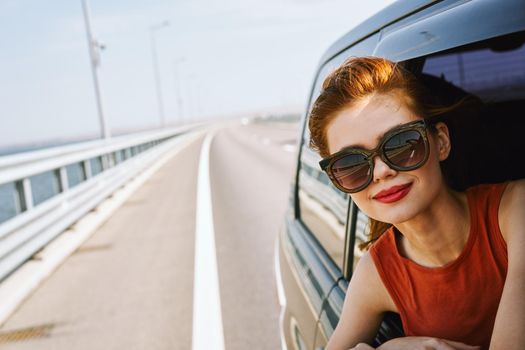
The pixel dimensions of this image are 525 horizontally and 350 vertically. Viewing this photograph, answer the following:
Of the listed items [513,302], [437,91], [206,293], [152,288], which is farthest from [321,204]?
[152,288]

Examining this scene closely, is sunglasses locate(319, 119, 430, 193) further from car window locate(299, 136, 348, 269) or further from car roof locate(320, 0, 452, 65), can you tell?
car window locate(299, 136, 348, 269)

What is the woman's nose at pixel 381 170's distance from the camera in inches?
55.0

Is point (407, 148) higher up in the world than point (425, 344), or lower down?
higher up

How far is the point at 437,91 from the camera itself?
6.17 ft

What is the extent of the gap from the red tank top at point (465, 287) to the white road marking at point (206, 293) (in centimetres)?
253

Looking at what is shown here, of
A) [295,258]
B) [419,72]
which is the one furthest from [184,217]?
[419,72]

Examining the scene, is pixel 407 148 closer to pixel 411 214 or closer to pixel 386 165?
pixel 386 165

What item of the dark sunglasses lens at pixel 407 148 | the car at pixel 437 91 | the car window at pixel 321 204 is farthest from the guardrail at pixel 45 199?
the dark sunglasses lens at pixel 407 148

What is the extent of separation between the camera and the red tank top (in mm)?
1367

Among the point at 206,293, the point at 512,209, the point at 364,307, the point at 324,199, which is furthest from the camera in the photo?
the point at 206,293

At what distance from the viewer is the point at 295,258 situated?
108 inches

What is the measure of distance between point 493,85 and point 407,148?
0.94m

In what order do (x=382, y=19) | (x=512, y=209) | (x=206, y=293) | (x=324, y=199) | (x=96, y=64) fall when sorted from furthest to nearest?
(x=96, y=64) < (x=206, y=293) < (x=324, y=199) < (x=382, y=19) < (x=512, y=209)

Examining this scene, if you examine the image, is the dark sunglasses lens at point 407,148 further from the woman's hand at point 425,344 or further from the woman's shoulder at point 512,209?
the woman's hand at point 425,344
